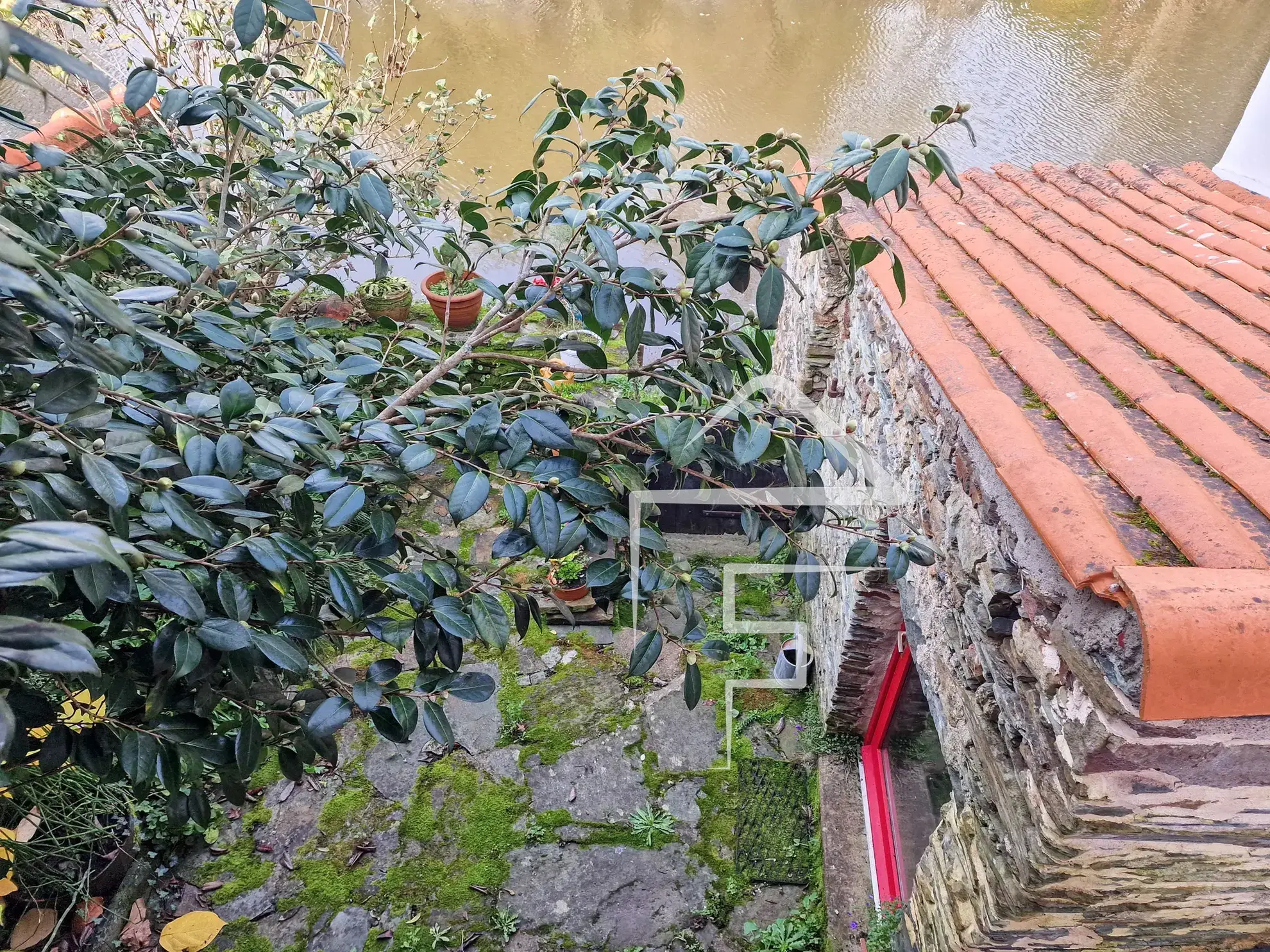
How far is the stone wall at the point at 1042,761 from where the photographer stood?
1318 millimetres

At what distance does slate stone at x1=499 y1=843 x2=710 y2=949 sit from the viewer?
2945mm

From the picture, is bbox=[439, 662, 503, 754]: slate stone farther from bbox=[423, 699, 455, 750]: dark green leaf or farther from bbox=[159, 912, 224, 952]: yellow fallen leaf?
bbox=[423, 699, 455, 750]: dark green leaf

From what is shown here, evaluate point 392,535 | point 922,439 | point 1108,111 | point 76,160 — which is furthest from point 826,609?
point 1108,111

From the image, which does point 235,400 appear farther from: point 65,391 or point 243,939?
point 243,939

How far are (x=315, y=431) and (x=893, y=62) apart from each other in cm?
1217

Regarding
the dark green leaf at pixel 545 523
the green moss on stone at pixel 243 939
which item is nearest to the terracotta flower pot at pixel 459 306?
the green moss on stone at pixel 243 939

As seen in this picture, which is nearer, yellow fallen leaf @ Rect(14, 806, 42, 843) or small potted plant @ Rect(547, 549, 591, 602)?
yellow fallen leaf @ Rect(14, 806, 42, 843)

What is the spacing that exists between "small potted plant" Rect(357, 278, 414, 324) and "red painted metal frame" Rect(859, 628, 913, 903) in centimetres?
419

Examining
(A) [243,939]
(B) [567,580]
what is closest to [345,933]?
(A) [243,939]

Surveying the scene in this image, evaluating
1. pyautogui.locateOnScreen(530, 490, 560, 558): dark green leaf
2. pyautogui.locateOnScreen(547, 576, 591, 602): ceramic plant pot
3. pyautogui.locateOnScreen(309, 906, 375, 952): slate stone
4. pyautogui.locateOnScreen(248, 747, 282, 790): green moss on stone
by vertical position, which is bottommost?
pyautogui.locateOnScreen(309, 906, 375, 952): slate stone

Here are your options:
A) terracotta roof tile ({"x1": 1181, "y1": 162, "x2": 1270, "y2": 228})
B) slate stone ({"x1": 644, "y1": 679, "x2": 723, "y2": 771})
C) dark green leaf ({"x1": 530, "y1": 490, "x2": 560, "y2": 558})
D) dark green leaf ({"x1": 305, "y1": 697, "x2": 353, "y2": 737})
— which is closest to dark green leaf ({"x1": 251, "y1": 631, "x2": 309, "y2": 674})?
dark green leaf ({"x1": 305, "y1": 697, "x2": 353, "y2": 737})

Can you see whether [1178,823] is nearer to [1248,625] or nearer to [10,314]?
[1248,625]

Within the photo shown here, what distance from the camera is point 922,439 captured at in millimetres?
2273

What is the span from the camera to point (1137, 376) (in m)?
1.82
